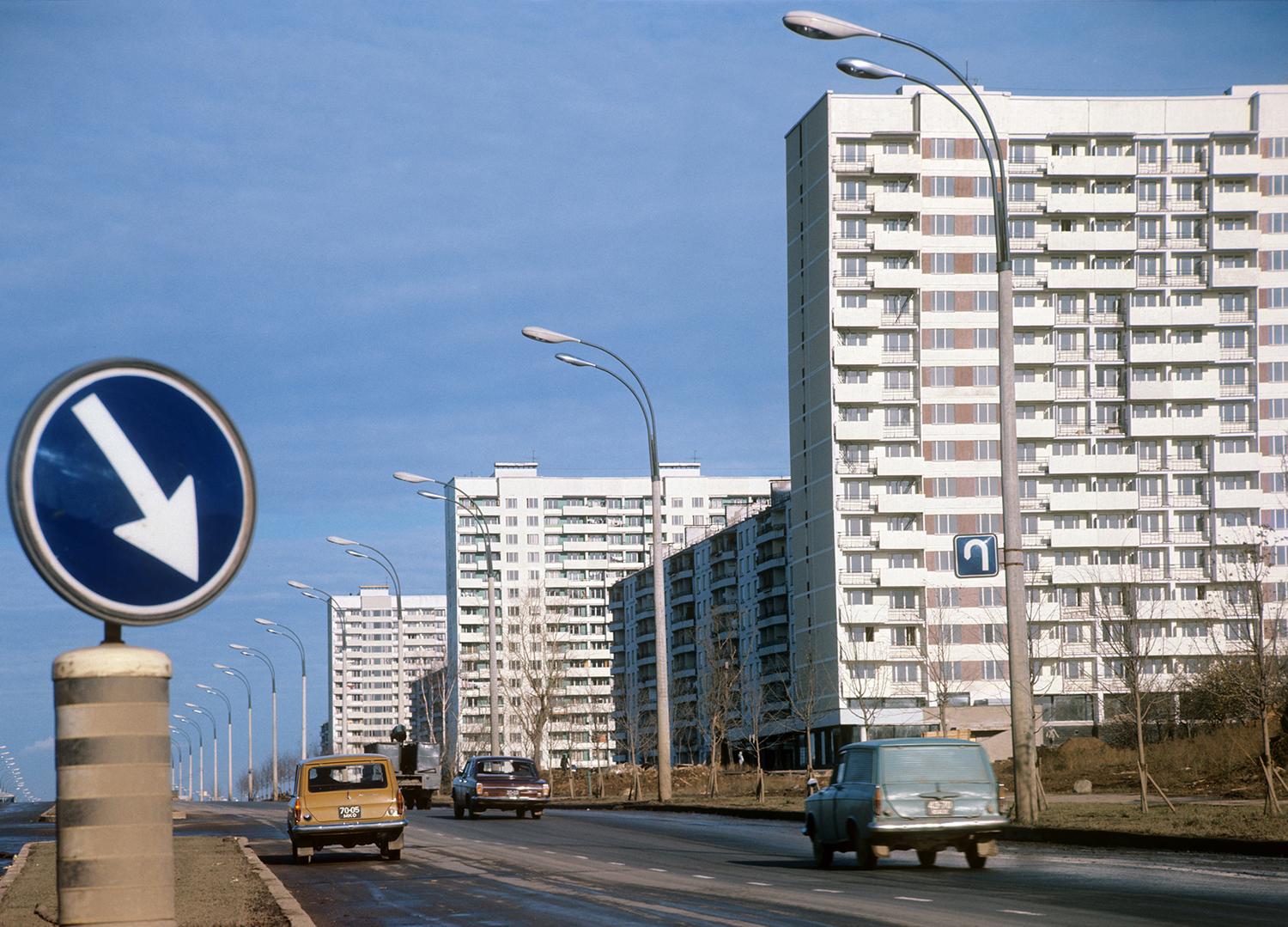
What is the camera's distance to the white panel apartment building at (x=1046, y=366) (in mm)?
108312

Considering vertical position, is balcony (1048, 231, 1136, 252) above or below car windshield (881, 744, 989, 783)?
above

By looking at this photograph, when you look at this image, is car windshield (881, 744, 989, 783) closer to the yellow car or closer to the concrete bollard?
the yellow car

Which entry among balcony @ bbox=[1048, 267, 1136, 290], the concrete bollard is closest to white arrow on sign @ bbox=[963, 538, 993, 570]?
the concrete bollard

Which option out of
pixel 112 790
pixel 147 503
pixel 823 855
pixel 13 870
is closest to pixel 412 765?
pixel 13 870

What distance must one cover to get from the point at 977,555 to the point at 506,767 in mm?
22070

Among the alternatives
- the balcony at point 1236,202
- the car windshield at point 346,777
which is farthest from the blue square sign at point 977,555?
the balcony at point 1236,202

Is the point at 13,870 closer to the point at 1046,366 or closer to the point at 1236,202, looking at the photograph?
the point at 1046,366

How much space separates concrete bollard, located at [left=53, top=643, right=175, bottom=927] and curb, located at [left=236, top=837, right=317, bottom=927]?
9970 millimetres

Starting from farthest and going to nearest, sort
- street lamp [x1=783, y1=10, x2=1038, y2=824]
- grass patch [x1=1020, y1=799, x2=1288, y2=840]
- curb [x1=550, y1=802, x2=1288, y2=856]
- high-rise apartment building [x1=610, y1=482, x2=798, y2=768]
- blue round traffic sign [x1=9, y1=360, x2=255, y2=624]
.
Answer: high-rise apartment building [x1=610, y1=482, x2=798, y2=768] → street lamp [x1=783, y1=10, x2=1038, y2=824] → grass patch [x1=1020, y1=799, x2=1288, y2=840] → curb [x1=550, y1=802, x2=1288, y2=856] → blue round traffic sign [x1=9, y1=360, x2=255, y2=624]

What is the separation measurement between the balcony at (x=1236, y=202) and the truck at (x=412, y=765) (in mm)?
66713

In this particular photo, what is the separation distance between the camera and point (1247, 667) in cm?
3525

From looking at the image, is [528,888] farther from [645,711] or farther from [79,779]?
[645,711]

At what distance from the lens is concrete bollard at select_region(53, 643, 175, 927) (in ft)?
14.5

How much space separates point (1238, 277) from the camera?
111 meters
